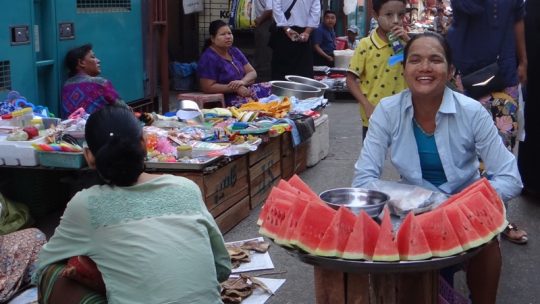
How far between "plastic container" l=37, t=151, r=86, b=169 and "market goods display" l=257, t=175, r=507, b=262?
8.34 feet

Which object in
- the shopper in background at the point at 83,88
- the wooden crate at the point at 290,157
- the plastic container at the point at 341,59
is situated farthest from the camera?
the plastic container at the point at 341,59

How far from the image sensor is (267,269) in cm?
500

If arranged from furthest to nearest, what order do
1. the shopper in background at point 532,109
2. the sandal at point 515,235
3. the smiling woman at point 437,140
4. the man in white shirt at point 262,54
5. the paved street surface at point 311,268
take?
the man in white shirt at point 262,54 → the shopper in background at point 532,109 → the sandal at point 515,235 → the paved street surface at point 311,268 → the smiling woman at point 437,140

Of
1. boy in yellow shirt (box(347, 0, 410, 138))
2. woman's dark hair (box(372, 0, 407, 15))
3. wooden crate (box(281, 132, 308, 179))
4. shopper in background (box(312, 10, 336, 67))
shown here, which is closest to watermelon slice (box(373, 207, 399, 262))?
boy in yellow shirt (box(347, 0, 410, 138))

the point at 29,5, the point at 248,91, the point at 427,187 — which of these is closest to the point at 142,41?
the point at 248,91

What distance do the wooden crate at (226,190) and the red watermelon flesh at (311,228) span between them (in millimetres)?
2482

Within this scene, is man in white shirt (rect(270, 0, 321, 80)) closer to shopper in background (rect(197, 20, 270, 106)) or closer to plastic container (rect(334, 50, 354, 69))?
shopper in background (rect(197, 20, 270, 106))

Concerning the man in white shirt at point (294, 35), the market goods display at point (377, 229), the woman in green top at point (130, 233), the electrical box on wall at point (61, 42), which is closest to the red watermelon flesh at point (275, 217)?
the market goods display at point (377, 229)

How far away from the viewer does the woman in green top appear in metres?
2.69

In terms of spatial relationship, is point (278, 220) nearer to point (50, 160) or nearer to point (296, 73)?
point (50, 160)

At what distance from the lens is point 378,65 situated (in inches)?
216

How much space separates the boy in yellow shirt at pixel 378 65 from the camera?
17.5ft

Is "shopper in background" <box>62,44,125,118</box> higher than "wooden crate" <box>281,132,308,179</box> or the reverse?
higher

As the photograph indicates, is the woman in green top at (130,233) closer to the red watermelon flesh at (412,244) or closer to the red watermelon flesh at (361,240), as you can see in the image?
the red watermelon flesh at (361,240)
